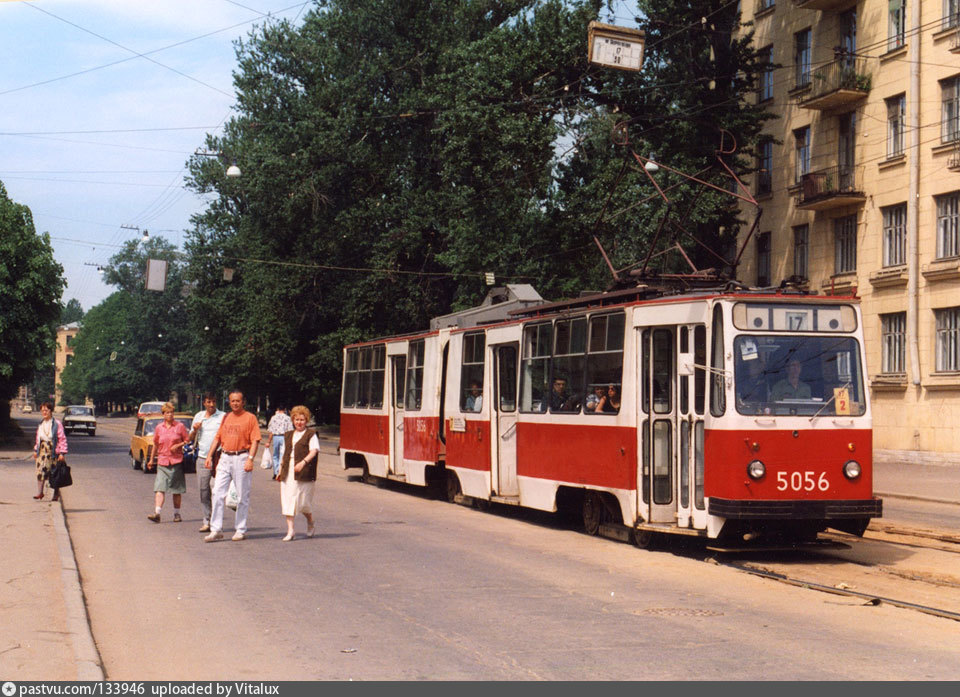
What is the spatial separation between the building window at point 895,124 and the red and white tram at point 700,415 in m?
22.3

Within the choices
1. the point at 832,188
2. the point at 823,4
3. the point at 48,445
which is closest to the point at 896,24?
the point at 823,4

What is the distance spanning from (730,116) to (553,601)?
2767cm

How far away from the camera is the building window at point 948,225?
3391cm

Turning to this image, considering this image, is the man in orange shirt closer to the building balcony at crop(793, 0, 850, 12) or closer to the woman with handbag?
the woman with handbag

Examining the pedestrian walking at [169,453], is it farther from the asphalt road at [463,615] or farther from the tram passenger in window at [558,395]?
the tram passenger in window at [558,395]

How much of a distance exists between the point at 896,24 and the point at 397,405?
20985mm

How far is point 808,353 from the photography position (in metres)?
13.8

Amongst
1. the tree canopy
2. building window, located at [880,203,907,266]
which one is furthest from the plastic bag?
building window, located at [880,203,907,266]

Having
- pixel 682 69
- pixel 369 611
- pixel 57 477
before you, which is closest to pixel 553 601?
pixel 369 611

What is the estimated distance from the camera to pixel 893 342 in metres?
36.5

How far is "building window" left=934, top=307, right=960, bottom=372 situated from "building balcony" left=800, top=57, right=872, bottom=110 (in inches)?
301

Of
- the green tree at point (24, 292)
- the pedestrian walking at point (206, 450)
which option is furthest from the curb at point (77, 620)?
the green tree at point (24, 292)

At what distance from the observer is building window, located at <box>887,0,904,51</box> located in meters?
36.3
